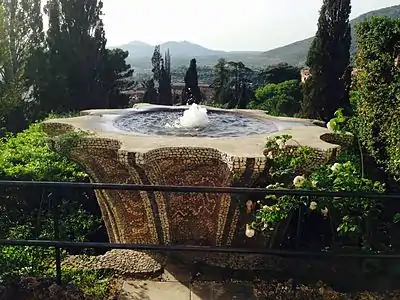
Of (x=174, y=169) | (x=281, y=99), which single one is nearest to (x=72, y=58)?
(x=281, y=99)

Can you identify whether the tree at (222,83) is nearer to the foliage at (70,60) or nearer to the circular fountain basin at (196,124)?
the foliage at (70,60)

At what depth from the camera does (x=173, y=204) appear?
492 cm

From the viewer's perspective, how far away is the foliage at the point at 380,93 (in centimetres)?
543

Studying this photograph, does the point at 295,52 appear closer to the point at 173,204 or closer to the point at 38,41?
the point at 38,41

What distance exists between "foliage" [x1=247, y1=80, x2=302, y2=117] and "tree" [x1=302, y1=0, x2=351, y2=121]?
1786mm

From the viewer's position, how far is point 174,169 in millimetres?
4488

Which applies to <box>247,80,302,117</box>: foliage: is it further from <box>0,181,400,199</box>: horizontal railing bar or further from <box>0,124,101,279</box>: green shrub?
<box>0,181,400,199</box>: horizontal railing bar

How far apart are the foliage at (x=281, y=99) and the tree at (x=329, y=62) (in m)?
1.79

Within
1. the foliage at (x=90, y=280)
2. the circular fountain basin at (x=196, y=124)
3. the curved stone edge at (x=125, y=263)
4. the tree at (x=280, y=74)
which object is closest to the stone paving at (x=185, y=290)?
the foliage at (x=90, y=280)

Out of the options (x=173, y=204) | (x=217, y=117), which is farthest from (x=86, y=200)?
(x=173, y=204)

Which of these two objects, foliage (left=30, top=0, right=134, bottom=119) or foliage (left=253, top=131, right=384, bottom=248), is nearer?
foliage (left=253, top=131, right=384, bottom=248)

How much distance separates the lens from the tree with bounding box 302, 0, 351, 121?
1280 cm

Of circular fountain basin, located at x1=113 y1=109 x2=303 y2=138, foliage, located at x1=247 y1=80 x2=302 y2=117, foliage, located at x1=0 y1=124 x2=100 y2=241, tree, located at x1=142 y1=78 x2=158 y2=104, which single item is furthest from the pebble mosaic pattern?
tree, located at x1=142 y1=78 x2=158 y2=104

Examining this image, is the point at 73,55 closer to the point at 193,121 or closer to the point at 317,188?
the point at 193,121
